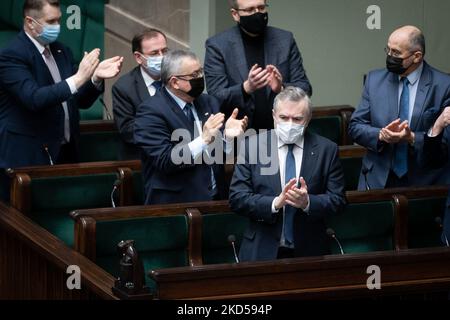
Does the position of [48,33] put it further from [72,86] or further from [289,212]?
[289,212]

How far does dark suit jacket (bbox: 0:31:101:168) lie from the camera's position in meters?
7.61

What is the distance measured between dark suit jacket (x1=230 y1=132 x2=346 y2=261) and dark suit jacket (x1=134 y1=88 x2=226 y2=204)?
52cm

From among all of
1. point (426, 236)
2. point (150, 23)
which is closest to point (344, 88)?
point (150, 23)

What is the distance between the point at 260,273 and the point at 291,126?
880 millimetres

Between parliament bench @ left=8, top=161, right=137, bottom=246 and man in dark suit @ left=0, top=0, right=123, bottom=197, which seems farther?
man in dark suit @ left=0, top=0, right=123, bottom=197

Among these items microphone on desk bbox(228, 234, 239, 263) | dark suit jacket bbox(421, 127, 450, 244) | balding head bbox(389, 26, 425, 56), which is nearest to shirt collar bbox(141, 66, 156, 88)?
microphone on desk bbox(228, 234, 239, 263)

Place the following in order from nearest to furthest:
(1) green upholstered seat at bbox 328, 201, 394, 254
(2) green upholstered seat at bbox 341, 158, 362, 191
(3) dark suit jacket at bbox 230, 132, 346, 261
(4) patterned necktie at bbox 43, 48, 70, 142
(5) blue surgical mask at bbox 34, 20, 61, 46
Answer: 1. (3) dark suit jacket at bbox 230, 132, 346, 261
2. (1) green upholstered seat at bbox 328, 201, 394, 254
3. (5) blue surgical mask at bbox 34, 20, 61, 46
4. (4) patterned necktie at bbox 43, 48, 70, 142
5. (2) green upholstered seat at bbox 341, 158, 362, 191

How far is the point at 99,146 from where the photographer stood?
28.2 feet

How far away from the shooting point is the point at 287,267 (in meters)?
5.96

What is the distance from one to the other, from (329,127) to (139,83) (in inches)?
65.5

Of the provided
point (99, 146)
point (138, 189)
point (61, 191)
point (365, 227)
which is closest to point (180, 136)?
point (138, 189)

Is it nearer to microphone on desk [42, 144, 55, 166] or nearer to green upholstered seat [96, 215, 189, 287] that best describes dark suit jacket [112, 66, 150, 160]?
microphone on desk [42, 144, 55, 166]

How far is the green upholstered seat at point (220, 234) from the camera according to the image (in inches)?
278
